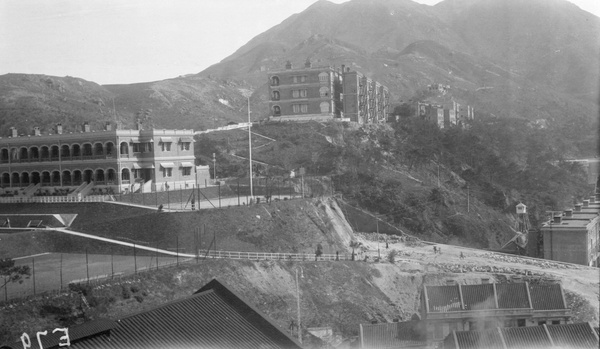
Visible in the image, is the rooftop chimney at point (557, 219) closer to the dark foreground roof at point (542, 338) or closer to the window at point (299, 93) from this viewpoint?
the dark foreground roof at point (542, 338)

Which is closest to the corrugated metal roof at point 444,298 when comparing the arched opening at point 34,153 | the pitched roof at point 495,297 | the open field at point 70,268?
the pitched roof at point 495,297

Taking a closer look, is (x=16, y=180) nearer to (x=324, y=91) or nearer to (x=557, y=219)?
(x=324, y=91)

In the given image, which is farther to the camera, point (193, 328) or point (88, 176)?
point (88, 176)

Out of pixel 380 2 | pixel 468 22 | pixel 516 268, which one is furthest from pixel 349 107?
pixel 380 2

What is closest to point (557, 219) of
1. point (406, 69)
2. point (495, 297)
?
point (495, 297)

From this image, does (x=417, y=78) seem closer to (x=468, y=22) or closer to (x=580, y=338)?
(x=468, y=22)

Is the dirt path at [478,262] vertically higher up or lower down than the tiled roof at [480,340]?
lower down

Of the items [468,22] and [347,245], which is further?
[468,22]
